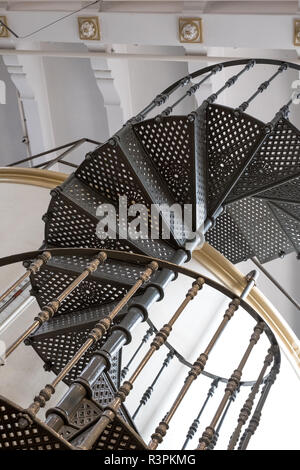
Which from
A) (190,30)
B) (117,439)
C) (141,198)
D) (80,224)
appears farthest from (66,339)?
(190,30)

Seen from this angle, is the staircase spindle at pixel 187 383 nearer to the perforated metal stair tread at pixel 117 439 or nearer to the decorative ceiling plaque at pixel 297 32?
the perforated metal stair tread at pixel 117 439

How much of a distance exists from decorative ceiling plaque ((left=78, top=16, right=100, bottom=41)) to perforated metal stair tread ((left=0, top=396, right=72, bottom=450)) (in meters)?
5.62

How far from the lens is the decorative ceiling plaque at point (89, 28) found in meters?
7.71

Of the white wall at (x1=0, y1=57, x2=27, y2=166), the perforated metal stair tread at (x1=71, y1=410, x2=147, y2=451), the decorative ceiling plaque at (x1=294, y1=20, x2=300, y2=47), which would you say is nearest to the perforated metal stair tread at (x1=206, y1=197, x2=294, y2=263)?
the decorative ceiling plaque at (x1=294, y1=20, x2=300, y2=47)

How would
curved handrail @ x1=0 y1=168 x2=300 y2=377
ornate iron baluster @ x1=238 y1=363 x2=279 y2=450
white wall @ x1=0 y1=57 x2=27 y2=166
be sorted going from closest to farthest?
ornate iron baluster @ x1=238 y1=363 x2=279 y2=450 < curved handrail @ x1=0 y1=168 x2=300 y2=377 < white wall @ x1=0 y1=57 x2=27 y2=166

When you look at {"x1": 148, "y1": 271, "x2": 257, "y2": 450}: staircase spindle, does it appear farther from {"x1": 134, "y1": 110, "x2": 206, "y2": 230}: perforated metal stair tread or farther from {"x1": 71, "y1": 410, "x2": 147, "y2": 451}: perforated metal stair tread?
{"x1": 134, "y1": 110, "x2": 206, "y2": 230}: perforated metal stair tread

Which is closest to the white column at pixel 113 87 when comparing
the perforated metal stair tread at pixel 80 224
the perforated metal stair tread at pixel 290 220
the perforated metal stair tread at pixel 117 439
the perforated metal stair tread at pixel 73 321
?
the perforated metal stair tread at pixel 290 220

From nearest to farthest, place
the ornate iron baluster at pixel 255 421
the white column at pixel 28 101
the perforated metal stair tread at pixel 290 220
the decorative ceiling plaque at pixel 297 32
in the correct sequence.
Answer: the ornate iron baluster at pixel 255 421, the perforated metal stair tread at pixel 290 220, the decorative ceiling plaque at pixel 297 32, the white column at pixel 28 101

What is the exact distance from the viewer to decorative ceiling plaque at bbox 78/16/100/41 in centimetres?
771

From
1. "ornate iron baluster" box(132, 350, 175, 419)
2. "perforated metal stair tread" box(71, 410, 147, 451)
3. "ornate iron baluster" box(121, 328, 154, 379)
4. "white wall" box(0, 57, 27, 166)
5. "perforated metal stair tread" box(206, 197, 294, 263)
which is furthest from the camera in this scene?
"white wall" box(0, 57, 27, 166)

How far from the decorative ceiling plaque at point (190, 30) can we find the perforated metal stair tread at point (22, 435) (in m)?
5.32

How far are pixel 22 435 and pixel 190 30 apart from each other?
535 cm

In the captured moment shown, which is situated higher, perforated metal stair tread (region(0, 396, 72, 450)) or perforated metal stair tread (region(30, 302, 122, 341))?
perforated metal stair tread (region(30, 302, 122, 341))
